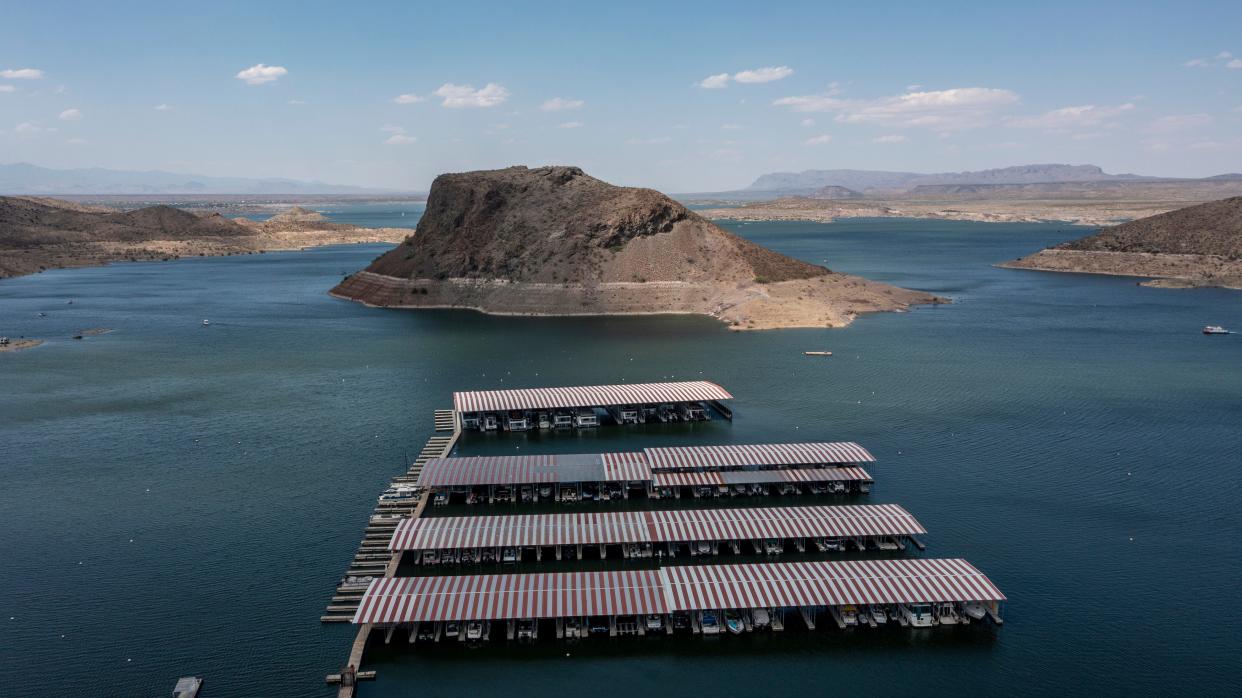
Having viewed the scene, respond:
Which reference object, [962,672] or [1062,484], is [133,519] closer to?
[962,672]

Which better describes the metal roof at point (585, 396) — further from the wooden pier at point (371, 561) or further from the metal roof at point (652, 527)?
the metal roof at point (652, 527)

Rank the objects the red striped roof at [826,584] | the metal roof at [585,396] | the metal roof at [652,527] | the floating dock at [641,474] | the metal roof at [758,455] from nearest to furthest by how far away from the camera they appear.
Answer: the red striped roof at [826,584]
the metal roof at [652,527]
the floating dock at [641,474]
the metal roof at [758,455]
the metal roof at [585,396]

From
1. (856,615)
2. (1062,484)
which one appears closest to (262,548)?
(856,615)

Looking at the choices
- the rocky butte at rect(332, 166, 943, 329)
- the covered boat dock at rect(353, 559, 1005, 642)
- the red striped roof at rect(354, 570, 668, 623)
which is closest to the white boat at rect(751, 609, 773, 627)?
the covered boat dock at rect(353, 559, 1005, 642)

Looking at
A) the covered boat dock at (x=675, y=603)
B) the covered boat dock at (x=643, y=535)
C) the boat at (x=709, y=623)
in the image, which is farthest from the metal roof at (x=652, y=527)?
the boat at (x=709, y=623)

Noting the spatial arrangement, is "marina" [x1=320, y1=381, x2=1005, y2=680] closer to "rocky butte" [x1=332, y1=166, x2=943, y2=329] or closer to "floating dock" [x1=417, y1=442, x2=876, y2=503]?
"floating dock" [x1=417, y1=442, x2=876, y2=503]
